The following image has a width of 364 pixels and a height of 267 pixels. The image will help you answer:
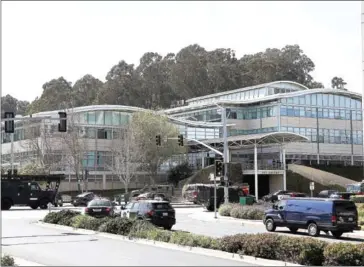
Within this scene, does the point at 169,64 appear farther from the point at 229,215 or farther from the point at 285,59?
the point at 229,215

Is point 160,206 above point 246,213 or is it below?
above

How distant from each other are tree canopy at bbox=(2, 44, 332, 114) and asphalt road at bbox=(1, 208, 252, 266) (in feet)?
325

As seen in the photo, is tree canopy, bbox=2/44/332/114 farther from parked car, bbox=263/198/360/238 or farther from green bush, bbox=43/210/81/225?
parked car, bbox=263/198/360/238

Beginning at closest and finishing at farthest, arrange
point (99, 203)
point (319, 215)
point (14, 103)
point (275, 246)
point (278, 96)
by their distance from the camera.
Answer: point (275, 246), point (319, 215), point (99, 203), point (278, 96), point (14, 103)

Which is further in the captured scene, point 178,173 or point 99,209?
point 178,173

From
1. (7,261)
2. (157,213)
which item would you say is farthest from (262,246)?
(157,213)

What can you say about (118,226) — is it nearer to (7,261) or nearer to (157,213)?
(157,213)

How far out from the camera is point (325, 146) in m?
91.9

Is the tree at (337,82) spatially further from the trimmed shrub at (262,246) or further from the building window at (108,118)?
the trimmed shrub at (262,246)

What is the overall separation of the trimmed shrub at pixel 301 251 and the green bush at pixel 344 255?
31 cm

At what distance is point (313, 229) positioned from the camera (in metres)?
25.3

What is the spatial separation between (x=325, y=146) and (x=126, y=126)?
1308 inches

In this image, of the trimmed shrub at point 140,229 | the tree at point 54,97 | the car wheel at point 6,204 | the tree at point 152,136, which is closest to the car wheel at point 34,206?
the car wheel at point 6,204

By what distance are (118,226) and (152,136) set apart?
172 ft
